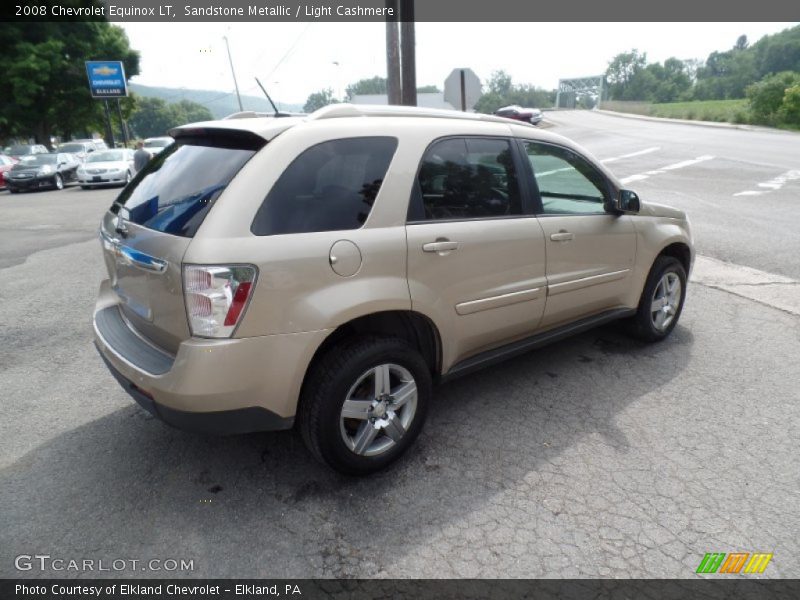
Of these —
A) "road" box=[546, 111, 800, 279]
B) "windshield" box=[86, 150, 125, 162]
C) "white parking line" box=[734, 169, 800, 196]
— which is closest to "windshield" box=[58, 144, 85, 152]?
"windshield" box=[86, 150, 125, 162]

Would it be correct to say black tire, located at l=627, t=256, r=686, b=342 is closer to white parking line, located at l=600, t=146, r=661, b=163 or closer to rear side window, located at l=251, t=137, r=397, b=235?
rear side window, located at l=251, t=137, r=397, b=235

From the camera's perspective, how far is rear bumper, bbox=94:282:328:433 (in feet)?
7.52

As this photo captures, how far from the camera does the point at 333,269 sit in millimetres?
2471

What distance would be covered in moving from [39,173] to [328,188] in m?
22.9

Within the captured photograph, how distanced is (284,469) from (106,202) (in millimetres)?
15505

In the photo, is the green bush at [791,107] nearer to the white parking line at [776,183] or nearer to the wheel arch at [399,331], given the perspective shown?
the white parking line at [776,183]

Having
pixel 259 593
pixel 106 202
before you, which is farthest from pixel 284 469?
pixel 106 202

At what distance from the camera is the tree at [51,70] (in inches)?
1225

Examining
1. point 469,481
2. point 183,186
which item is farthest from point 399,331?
point 183,186

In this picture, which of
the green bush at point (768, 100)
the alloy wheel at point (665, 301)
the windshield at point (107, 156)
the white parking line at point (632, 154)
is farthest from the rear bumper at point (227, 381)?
the green bush at point (768, 100)

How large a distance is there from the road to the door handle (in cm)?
527

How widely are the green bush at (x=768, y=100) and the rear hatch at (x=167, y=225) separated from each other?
3916 centimetres

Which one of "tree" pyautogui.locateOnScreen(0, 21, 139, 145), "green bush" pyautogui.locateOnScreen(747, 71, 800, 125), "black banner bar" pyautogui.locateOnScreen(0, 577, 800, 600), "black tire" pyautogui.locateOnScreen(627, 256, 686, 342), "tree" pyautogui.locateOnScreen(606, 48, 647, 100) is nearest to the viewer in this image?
"black banner bar" pyautogui.locateOnScreen(0, 577, 800, 600)

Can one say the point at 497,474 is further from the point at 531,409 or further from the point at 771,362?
the point at 771,362
